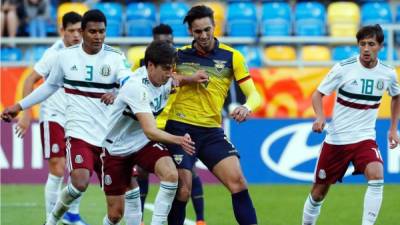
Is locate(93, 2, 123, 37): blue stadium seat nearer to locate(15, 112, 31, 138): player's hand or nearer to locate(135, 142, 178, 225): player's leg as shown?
locate(15, 112, 31, 138): player's hand

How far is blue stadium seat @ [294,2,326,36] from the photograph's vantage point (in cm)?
1955

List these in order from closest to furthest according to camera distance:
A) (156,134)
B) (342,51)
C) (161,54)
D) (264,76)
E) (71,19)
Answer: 1. (156,134)
2. (161,54)
3. (71,19)
4. (264,76)
5. (342,51)

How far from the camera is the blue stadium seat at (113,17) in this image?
63.8 feet

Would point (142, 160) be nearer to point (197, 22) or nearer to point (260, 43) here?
point (197, 22)

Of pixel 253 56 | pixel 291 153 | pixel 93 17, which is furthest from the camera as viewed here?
pixel 253 56

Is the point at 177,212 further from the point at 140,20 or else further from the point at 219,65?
the point at 140,20

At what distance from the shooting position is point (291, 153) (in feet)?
52.2

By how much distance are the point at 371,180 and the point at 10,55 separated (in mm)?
10175

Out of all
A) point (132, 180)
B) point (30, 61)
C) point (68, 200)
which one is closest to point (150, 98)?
point (132, 180)

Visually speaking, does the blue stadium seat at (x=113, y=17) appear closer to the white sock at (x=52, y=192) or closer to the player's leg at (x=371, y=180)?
the white sock at (x=52, y=192)

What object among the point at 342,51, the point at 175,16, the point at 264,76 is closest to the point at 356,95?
the point at 264,76

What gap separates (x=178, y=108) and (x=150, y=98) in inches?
27.0

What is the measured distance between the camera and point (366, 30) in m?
10.1

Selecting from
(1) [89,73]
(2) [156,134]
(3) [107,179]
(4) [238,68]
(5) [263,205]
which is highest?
(4) [238,68]
